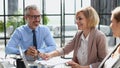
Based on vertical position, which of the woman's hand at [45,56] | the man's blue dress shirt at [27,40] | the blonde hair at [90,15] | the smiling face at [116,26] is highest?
the blonde hair at [90,15]

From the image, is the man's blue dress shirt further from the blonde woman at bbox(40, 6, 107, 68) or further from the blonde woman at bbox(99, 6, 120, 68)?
the blonde woman at bbox(99, 6, 120, 68)

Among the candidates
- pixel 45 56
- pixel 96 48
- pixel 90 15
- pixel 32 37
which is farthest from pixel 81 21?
pixel 32 37

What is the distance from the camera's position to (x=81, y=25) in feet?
7.91

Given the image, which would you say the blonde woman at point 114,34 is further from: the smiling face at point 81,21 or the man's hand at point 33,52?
the man's hand at point 33,52

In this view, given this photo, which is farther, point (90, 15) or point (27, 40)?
point (27, 40)

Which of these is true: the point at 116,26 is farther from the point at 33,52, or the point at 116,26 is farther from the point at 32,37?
the point at 32,37

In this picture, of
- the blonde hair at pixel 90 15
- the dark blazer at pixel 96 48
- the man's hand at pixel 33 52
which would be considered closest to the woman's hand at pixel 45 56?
the man's hand at pixel 33 52

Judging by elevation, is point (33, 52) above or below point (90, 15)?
below

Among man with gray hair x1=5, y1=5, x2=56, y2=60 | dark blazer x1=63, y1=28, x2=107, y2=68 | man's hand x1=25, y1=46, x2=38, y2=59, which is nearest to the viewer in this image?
dark blazer x1=63, y1=28, x2=107, y2=68

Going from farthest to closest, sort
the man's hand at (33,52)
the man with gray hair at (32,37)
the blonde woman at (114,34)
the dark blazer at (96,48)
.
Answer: the man with gray hair at (32,37)
the man's hand at (33,52)
the dark blazer at (96,48)
the blonde woman at (114,34)

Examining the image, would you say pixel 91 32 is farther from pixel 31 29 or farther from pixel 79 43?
pixel 31 29

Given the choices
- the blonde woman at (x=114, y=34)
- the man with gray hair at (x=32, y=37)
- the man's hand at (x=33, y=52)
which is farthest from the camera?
the man with gray hair at (x=32, y=37)

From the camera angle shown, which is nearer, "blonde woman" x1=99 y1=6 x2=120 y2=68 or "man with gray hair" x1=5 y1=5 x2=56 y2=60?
"blonde woman" x1=99 y1=6 x2=120 y2=68

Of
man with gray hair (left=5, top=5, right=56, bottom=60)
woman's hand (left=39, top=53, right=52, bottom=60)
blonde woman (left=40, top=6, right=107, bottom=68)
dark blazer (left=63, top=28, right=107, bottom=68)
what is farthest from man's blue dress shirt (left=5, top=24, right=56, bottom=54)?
dark blazer (left=63, top=28, right=107, bottom=68)
